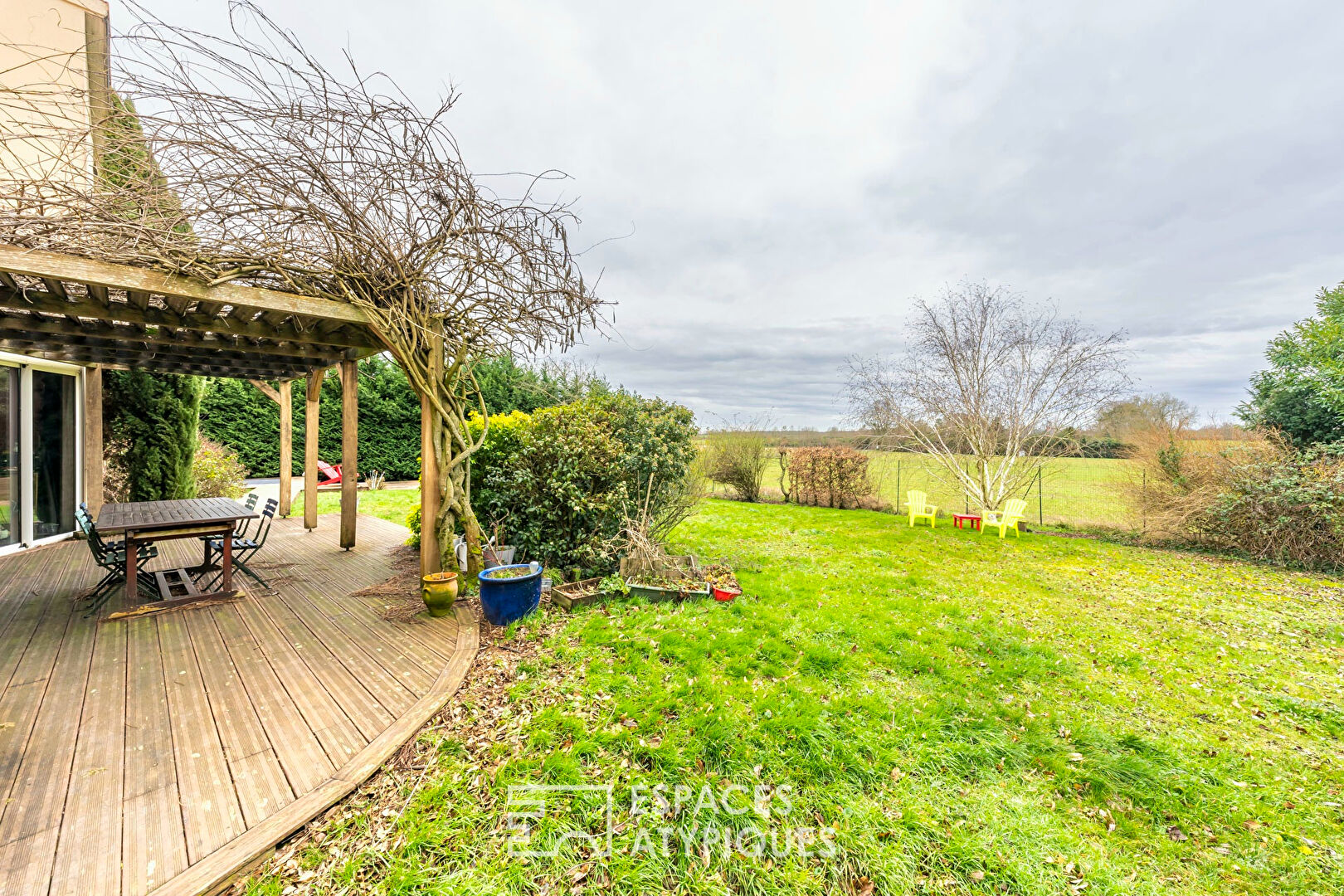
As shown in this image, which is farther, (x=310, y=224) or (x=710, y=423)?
(x=710, y=423)

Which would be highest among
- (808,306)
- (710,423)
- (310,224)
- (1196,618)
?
(808,306)

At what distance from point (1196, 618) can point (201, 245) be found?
28.4 feet

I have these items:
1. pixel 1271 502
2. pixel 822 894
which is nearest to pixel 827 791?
pixel 822 894

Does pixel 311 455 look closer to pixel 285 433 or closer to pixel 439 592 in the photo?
pixel 285 433

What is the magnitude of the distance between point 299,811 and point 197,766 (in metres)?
0.66

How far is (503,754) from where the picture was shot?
2322 mm

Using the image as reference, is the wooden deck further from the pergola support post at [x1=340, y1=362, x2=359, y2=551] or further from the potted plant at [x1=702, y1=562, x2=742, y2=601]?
the potted plant at [x1=702, y1=562, x2=742, y2=601]

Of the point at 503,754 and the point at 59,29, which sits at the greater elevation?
the point at 59,29

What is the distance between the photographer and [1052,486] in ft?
33.7

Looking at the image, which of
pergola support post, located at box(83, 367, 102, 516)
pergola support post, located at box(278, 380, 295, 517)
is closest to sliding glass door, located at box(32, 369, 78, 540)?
pergola support post, located at box(83, 367, 102, 516)

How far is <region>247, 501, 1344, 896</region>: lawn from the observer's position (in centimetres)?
182

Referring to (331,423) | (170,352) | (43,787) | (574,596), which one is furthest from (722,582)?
(331,423)

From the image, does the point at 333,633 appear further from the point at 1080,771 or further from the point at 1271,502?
the point at 1271,502

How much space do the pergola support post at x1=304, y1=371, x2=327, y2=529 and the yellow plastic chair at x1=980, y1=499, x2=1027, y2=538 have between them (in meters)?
11.4
